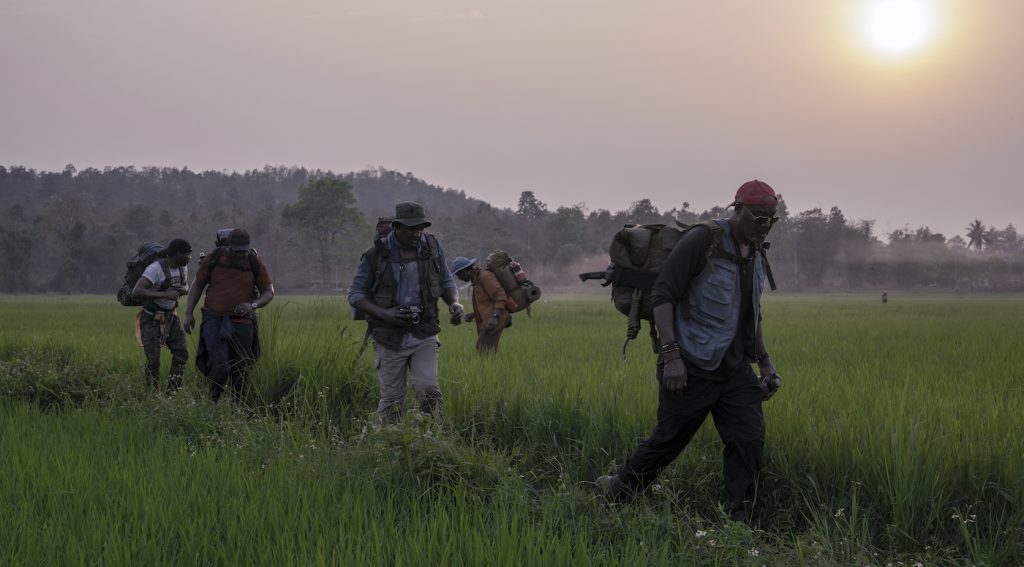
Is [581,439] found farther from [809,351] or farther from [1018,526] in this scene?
[809,351]

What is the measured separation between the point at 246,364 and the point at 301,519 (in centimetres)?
395

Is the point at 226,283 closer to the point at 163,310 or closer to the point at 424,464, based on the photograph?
the point at 163,310

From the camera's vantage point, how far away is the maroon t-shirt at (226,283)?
695 cm

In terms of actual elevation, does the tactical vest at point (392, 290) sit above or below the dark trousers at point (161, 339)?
above

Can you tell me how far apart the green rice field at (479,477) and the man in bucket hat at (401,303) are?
0.41 meters

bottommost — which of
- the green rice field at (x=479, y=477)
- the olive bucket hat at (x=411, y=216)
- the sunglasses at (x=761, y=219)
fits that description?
the green rice field at (x=479, y=477)

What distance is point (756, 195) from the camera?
400 centimetres

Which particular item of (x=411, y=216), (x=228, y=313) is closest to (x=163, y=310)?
(x=228, y=313)

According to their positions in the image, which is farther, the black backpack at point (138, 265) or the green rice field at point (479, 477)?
the black backpack at point (138, 265)

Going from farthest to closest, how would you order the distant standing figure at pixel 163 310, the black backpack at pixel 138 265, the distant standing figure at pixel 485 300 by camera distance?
1. the distant standing figure at pixel 485 300
2. the black backpack at pixel 138 265
3. the distant standing figure at pixel 163 310

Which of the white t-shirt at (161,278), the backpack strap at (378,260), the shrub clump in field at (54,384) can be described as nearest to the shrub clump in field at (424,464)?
the backpack strap at (378,260)

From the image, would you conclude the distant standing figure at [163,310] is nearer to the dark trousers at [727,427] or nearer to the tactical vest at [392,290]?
the tactical vest at [392,290]

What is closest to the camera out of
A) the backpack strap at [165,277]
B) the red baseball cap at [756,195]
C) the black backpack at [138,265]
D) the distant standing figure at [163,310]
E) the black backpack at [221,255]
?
the red baseball cap at [756,195]

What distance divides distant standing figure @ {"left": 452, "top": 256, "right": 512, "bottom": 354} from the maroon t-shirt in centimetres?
240
